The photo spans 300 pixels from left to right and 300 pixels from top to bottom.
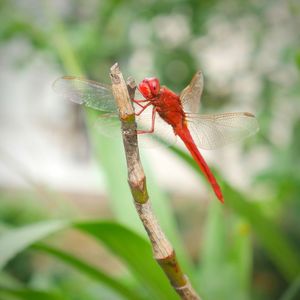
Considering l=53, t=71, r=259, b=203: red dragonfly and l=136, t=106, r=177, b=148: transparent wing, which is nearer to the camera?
l=53, t=71, r=259, b=203: red dragonfly

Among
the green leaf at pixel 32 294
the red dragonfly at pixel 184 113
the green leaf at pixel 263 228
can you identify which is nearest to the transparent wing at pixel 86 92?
the red dragonfly at pixel 184 113

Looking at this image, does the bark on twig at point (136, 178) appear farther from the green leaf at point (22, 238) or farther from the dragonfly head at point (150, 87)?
the green leaf at point (22, 238)

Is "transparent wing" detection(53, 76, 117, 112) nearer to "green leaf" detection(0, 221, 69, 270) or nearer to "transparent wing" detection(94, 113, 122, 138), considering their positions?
"transparent wing" detection(94, 113, 122, 138)

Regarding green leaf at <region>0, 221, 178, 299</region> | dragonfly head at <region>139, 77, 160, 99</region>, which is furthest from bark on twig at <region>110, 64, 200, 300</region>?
green leaf at <region>0, 221, 178, 299</region>

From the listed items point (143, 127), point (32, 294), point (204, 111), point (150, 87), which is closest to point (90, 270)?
point (32, 294)

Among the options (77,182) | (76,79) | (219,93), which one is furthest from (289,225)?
(77,182)

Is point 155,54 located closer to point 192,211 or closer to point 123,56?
point 123,56

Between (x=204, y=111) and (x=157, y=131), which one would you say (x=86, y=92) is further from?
(x=204, y=111)
